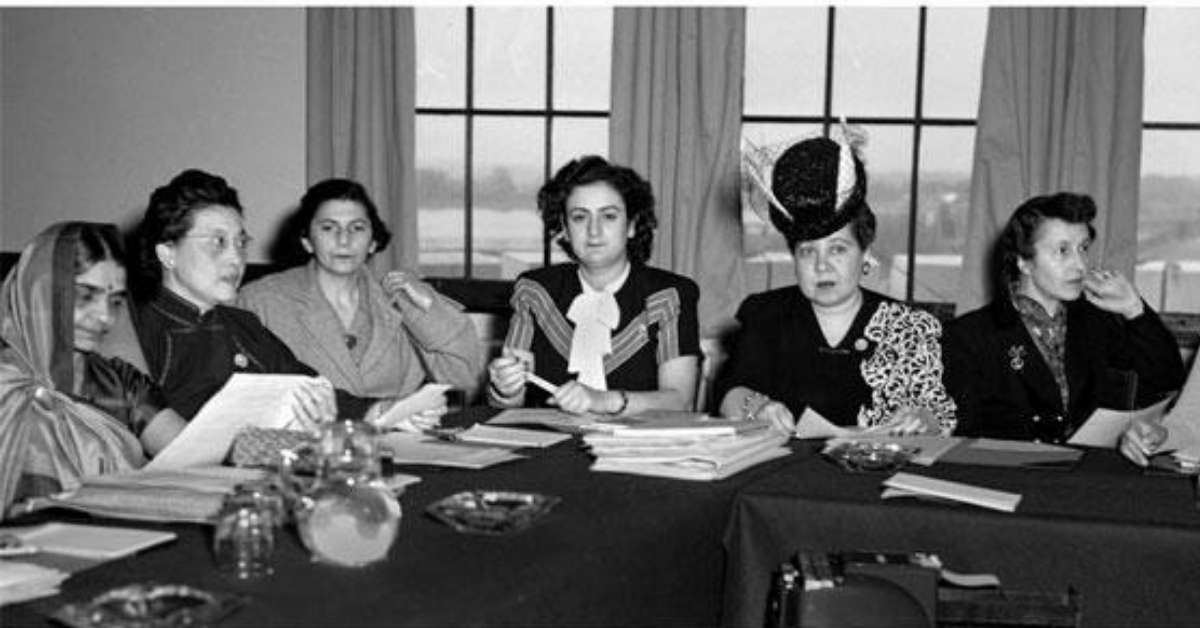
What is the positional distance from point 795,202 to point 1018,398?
0.71 meters

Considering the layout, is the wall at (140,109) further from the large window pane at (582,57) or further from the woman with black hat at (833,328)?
the woman with black hat at (833,328)

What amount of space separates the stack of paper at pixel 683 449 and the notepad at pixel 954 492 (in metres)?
0.27

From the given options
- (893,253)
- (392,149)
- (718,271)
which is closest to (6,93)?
(392,149)

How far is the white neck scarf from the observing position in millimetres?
3445

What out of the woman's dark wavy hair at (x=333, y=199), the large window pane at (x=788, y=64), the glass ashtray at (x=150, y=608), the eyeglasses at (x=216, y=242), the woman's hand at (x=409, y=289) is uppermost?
the large window pane at (x=788, y=64)

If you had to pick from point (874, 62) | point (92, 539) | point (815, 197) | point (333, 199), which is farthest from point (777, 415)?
point (874, 62)

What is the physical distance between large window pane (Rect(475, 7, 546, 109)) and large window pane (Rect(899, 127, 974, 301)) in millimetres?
1314

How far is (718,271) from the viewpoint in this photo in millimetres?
4582

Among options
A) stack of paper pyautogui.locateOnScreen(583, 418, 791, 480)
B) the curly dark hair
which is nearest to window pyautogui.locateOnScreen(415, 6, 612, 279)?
the curly dark hair

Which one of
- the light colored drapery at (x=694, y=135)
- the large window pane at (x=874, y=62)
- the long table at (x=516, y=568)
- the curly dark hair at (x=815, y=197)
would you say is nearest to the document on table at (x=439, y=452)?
the long table at (x=516, y=568)

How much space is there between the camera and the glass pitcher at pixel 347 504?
1725 mm

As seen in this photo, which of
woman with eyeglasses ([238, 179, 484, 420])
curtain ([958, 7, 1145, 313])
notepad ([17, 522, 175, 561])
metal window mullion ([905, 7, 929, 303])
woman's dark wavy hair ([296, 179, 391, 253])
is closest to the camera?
notepad ([17, 522, 175, 561])

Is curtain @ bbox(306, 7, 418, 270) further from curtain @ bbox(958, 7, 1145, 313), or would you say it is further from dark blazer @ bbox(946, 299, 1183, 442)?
dark blazer @ bbox(946, 299, 1183, 442)

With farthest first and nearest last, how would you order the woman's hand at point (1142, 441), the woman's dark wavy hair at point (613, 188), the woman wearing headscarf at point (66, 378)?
the woman's dark wavy hair at point (613, 188), the woman's hand at point (1142, 441), the woman wearing headscarf at point (66, 378)
